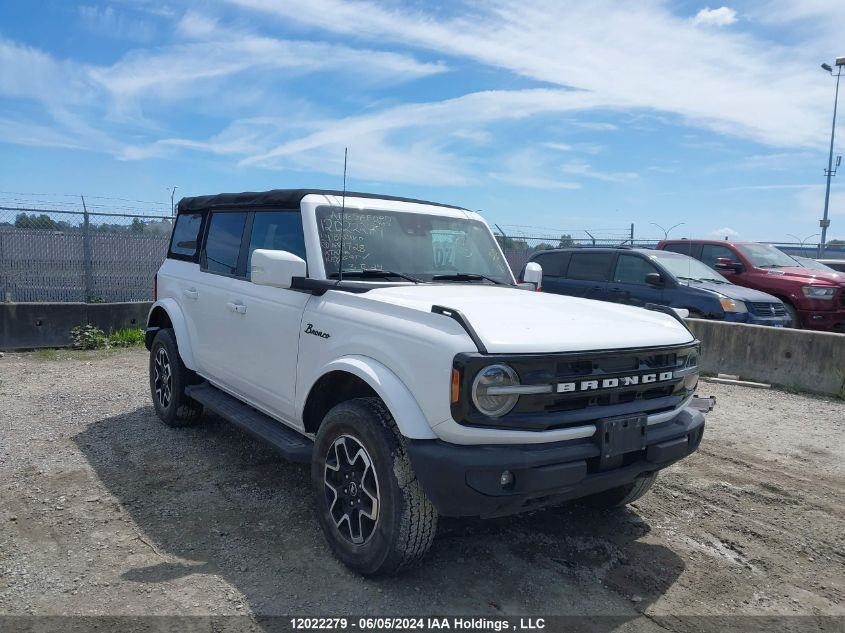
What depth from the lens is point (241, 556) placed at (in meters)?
3.55

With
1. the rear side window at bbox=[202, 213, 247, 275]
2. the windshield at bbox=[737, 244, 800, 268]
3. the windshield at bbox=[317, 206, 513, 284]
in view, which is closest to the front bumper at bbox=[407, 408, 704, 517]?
the windshield at bbox=[317, 206, 513, 284]

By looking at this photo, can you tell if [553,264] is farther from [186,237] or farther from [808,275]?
[186,237]

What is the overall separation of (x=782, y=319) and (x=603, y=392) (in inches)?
310

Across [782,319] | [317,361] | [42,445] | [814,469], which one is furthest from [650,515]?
[782,319]

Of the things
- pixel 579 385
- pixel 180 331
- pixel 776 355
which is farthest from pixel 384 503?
pixel 776 355

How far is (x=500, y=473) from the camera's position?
111 inches

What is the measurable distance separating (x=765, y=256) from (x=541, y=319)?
406 inches

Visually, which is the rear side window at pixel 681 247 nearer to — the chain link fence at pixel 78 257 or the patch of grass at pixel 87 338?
the chain link fence at pixel 78 257

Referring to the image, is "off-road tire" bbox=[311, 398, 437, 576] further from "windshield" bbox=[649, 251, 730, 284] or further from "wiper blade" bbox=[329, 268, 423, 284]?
"windshield" bbox=[649, 251, 730, 284]

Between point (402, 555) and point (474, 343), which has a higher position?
point (474, 343)

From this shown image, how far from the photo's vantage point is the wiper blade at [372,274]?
3.97 metres

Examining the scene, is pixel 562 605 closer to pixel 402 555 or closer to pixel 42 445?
pixel 402 555

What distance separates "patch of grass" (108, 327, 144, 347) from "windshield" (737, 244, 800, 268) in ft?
33.5

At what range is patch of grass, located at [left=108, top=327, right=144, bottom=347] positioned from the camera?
981cm
